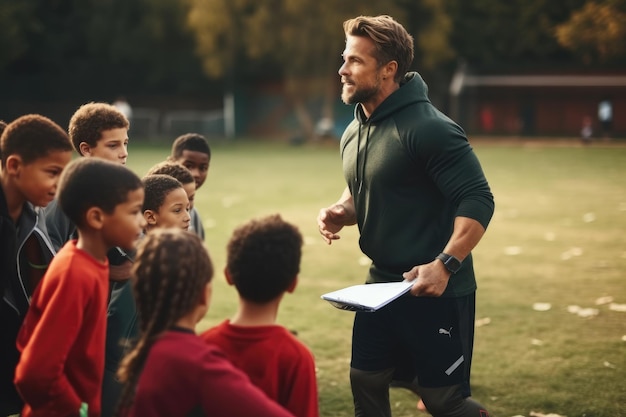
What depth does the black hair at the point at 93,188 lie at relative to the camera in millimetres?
3381

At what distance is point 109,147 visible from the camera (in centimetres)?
509

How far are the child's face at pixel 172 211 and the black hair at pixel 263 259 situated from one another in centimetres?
161

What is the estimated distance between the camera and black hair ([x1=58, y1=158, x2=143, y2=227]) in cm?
338

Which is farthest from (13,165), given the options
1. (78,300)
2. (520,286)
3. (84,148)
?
(520,286)

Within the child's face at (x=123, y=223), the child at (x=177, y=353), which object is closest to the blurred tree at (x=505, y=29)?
the child's face at (x=123, y=223)

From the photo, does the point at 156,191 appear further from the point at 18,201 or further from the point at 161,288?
the point at 161,288

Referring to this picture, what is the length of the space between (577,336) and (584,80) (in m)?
40.1

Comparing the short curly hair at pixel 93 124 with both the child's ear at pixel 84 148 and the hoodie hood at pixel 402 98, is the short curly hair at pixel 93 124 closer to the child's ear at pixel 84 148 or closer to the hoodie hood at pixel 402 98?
the child's ear at pixel 84 148

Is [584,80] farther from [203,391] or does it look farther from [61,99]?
[203,391]

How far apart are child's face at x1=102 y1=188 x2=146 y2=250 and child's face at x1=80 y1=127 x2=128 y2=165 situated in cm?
168

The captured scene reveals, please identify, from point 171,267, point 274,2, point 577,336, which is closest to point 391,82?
point 171,267

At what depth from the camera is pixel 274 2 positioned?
41.8 metres

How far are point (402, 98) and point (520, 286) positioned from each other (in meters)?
5.46

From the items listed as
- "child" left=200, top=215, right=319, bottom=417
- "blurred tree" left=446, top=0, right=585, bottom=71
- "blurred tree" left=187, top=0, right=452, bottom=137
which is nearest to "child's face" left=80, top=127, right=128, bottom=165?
"child" left=200, top=215, right=319, bottom=417
